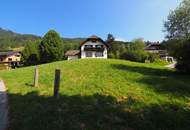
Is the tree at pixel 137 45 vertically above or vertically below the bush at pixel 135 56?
above

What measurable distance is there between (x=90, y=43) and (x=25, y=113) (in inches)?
2301

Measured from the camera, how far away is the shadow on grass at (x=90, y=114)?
19.8ft

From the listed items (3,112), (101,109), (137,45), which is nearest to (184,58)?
(101,109)

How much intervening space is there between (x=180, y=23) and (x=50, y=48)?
40.2 metres

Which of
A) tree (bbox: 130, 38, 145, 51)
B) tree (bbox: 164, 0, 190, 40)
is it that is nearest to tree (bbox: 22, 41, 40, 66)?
tree (bbox: 130, 38, 145, 51)

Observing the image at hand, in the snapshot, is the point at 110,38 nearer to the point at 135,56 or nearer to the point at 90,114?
the point at 135,56

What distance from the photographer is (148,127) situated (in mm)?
6215

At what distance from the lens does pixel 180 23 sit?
21.0 m

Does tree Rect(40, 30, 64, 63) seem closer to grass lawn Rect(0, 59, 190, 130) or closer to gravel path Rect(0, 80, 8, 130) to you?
grass lawn Rect(0, 59, 190, 130)

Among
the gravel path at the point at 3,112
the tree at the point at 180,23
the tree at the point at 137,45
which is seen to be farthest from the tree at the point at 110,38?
the gravel path at the point at 3,112

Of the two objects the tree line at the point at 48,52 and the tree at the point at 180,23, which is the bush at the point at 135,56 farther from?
the tree at the point at 180,23

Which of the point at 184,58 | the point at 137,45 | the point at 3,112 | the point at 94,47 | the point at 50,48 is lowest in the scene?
the point at 3,112

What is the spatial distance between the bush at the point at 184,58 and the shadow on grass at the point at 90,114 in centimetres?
1113

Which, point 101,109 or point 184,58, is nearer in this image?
point 101,109
